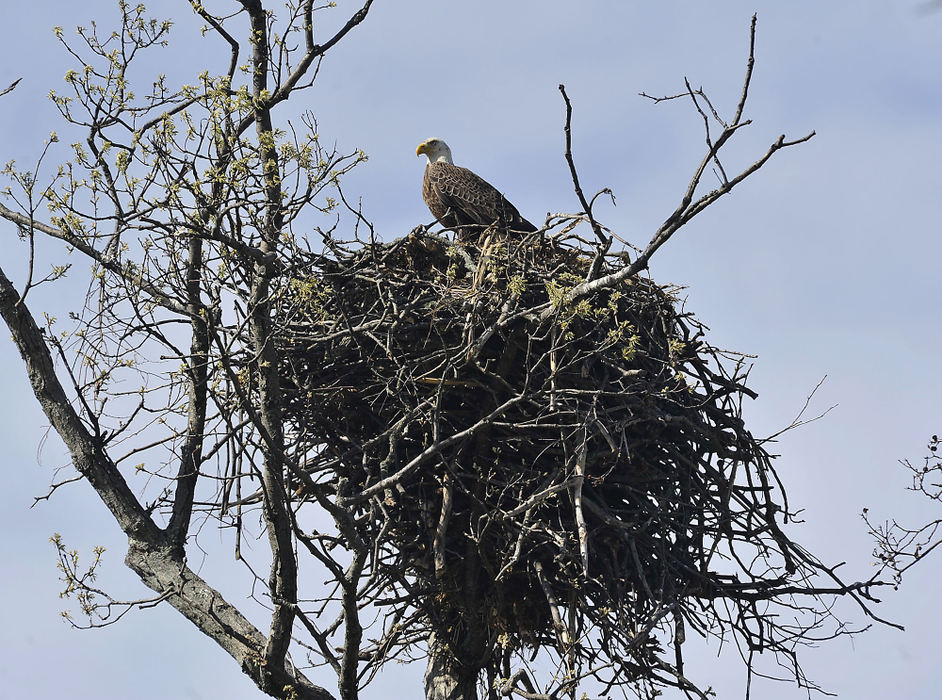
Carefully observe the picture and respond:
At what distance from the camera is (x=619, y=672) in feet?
21.5

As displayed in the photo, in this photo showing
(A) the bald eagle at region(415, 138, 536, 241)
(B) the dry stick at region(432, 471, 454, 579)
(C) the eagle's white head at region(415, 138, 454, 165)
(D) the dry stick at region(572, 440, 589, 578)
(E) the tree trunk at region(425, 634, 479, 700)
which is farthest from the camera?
(C) the eagle's white head at region(415, 138, 454, 165)

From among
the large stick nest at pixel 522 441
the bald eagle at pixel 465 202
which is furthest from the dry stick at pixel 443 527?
the bald eagle at pixel 465 202

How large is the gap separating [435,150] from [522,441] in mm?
4156

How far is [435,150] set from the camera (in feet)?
34.1

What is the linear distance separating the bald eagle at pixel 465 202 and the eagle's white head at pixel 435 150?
0.72 ft

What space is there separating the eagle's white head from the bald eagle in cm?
22

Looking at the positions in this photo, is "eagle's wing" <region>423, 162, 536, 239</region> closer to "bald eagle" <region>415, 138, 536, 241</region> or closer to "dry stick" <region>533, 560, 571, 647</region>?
"bald eagle" <region>415, 138, 536, 241</region>

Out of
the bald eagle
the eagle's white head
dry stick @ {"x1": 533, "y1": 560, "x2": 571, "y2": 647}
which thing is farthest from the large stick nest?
the eagle's white head

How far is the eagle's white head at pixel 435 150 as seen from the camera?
33.7 feet

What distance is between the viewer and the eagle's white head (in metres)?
10.3

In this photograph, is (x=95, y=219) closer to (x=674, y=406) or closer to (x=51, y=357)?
(x=51, y=357)

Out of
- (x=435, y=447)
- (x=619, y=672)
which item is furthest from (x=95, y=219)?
(x=619, y=672)

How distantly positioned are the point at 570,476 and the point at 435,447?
35.6 inches

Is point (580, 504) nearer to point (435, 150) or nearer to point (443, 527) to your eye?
point (443, 527)
